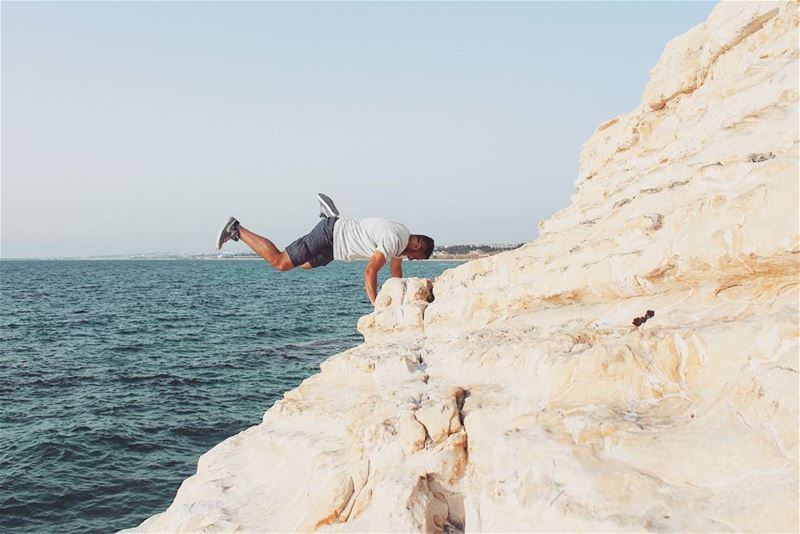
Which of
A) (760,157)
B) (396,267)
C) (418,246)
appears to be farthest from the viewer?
(396,267)

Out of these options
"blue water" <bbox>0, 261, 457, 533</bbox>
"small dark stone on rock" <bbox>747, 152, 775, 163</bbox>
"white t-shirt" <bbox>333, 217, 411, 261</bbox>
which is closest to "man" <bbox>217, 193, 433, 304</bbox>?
"white t-shirt" <bbox>333, 217, 411, 261</bbox>

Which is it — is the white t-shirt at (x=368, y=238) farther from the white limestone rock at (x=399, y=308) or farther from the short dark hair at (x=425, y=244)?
the white limestone rock at (x=399, y=308)

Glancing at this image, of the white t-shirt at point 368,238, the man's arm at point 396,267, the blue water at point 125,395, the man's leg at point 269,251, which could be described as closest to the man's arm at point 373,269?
the white t-shirt at point 368,238

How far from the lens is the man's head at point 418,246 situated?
37.8ft

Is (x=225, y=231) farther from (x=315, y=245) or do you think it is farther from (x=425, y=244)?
(x=425, y=244)

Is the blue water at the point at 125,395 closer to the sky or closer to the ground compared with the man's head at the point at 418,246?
closer to the ground

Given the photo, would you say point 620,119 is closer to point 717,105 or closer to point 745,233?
point 717,105

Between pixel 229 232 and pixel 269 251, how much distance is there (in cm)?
125

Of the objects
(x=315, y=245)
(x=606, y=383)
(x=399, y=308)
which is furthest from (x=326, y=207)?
(x=606, y=383)

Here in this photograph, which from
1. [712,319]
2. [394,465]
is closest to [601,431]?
[712,319]

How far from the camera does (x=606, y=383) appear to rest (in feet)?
21.9

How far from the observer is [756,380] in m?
5.52

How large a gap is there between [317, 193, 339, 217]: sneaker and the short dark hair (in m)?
1.86

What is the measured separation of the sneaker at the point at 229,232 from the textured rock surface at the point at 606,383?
420 centimetres
